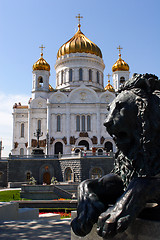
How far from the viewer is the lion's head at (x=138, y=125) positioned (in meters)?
2.49

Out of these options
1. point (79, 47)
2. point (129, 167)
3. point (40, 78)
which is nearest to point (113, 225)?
point (129, 167)

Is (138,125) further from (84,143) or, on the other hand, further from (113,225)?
(84,143)

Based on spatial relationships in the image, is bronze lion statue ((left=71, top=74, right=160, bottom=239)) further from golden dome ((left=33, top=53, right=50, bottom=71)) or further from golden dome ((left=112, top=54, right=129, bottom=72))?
golden dome ((left=112, top=54, right=129, bottom=72))

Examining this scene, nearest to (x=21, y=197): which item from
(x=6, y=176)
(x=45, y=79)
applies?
(x=6, y=176)

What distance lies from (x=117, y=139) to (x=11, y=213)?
5581 mm

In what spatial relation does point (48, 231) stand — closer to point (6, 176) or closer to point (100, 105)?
point (6, 176)

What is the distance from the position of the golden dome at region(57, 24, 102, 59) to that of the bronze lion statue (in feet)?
157

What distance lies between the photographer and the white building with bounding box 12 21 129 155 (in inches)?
1658

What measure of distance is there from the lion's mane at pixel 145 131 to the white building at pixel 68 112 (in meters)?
37.1

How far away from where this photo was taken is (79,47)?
48.8 m

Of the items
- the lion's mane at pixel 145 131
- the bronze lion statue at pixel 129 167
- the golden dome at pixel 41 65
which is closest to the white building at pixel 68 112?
the golden dome at pixel 41 65

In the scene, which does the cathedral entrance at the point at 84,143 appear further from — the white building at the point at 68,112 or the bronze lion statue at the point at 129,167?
the bronze lion statue at the point at 129,167

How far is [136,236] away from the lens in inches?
91.9

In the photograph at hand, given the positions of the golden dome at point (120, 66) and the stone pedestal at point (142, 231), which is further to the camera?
the golden dome at point (120, 66)
